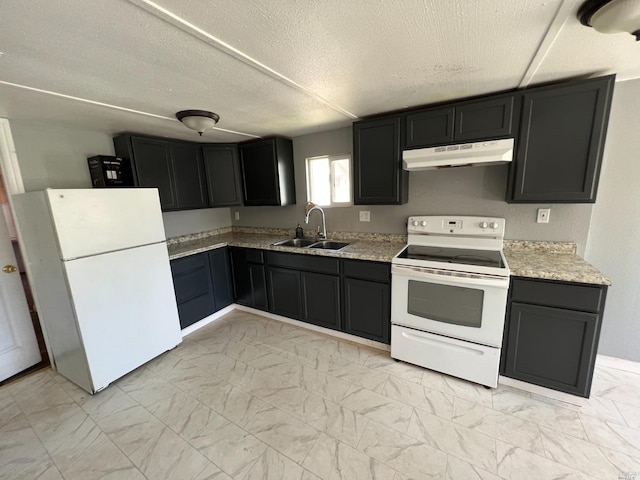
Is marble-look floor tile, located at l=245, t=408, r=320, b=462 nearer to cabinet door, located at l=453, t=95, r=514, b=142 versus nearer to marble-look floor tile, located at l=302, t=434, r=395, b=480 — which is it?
marble-look floor tile, located at l=302, t=434, r=395, b=480

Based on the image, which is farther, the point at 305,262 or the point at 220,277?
the point at 220,277

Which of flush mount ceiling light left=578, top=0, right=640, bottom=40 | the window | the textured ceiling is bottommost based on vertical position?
the window

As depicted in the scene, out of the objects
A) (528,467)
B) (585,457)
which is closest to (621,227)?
(585,457)

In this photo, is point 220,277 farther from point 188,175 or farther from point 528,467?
point 528,467

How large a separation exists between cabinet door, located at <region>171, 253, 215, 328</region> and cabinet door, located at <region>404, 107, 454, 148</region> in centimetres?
244

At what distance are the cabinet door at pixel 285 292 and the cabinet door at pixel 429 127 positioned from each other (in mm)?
1681

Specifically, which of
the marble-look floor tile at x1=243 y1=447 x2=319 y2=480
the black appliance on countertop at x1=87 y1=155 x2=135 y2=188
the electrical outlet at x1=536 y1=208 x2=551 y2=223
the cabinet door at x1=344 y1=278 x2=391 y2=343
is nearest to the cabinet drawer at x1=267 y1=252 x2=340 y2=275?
the cabinet door at x1=344 y1=278 x2=391 y2=343

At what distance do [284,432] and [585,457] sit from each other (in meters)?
1.70

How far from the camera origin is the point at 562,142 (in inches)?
70.4

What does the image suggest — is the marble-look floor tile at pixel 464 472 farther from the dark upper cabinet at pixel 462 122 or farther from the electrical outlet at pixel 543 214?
the dark upper cabinet at pixel 462 122

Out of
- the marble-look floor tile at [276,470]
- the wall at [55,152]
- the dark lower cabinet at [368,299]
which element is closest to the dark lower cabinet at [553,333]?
the dark lower cabinet at [368,299]

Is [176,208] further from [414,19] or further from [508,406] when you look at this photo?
[508,406]

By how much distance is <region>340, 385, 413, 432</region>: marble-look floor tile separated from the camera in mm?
1724

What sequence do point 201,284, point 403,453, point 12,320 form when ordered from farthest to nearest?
point 201,284, point 12,320, point 403,453
